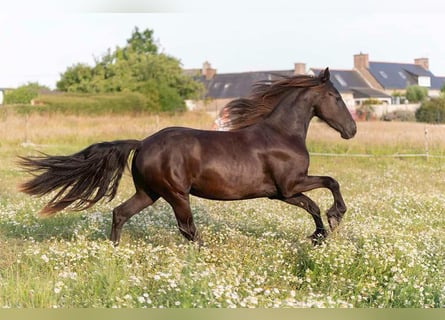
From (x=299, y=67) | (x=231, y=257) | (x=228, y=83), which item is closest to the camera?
(x=231, y=257)

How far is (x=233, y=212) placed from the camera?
1011cm

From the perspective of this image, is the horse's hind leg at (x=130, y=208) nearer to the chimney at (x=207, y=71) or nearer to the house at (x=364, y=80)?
the house at (x=364, y=80)

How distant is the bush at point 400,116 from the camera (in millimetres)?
39434

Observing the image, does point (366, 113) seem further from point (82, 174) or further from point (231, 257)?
point (231, 257)

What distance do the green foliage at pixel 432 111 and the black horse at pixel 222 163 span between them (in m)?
27.9

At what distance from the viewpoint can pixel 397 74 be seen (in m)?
68.9

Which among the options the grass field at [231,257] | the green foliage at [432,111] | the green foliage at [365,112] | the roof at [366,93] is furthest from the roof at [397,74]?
the grass field at [231,257]

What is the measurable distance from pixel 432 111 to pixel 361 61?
112ft

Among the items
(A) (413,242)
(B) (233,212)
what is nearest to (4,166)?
(B) (233,212)

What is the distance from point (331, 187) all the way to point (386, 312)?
397 centimetres

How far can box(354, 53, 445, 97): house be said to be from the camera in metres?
65.6

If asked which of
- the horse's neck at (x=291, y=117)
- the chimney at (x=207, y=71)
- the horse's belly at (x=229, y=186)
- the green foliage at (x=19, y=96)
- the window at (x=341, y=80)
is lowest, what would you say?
the horse's belly at (x=229, y=186)

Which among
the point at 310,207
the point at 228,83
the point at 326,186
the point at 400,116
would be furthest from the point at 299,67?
the point at 326,186

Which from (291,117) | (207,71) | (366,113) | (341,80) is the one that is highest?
(207,71)
